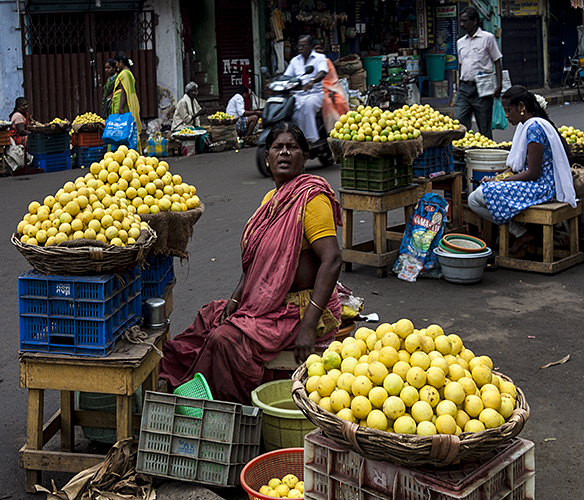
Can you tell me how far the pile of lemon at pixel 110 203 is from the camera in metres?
3.40

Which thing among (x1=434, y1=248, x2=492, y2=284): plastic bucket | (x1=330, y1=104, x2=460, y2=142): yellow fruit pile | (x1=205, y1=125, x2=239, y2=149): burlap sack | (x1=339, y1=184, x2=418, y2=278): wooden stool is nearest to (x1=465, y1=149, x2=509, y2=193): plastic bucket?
(x1=330, y1=104, x2=460, y2=142): yellow fruit pile

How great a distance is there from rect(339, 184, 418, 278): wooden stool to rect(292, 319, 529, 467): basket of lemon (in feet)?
13.2

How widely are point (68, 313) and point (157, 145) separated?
12.7 meters

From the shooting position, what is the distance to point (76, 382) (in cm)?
337

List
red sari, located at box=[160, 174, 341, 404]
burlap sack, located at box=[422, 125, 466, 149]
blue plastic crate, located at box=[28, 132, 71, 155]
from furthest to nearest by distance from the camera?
1. blue plastic crate, located at box=[28, 132, 71, 155]
2. burlap sack, located at box=[422, 125, 466, 149]
3. red sari, located at box=[160, 174, 341, 404]

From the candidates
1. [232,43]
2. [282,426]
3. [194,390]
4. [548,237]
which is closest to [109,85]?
[232,43]

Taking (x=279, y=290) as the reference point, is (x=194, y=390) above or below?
below

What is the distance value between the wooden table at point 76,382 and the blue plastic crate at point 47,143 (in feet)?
35.9

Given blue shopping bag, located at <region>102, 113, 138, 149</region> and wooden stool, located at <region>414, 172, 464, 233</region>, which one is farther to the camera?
blue shopping bag, located at <region>102, 113, 138, 149</region>

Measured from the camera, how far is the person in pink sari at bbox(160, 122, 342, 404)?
12.0ft

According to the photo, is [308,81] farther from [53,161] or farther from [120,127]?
[53,161]

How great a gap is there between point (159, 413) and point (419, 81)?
855 inches

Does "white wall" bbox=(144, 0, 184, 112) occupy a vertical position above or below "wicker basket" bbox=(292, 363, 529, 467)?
above

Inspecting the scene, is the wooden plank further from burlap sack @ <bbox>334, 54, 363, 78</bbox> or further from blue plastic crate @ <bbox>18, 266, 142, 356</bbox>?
burlap sack @ <bbox>334, 54, 363, 78</bbox>
